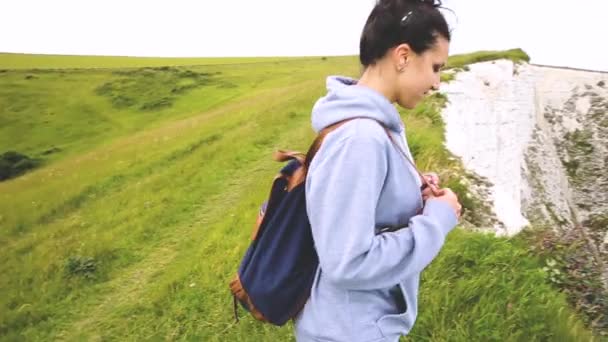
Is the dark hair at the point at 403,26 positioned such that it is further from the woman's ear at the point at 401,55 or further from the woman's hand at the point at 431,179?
the woman's hand at the point at 431,179

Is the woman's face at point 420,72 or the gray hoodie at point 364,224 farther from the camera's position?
the woman's face at point 420,72

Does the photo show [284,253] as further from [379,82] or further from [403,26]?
[403,26]

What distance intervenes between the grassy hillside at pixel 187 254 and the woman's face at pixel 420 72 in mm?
2861

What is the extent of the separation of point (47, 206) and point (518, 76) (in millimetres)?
15261

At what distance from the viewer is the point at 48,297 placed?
285 inches

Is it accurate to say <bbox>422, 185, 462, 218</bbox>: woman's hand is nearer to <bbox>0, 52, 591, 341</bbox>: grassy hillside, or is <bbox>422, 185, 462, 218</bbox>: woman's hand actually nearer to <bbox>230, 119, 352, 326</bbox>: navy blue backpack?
<bbox>230, 119, 352, 326</bbox>: navy blue backpack

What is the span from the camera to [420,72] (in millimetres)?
1987

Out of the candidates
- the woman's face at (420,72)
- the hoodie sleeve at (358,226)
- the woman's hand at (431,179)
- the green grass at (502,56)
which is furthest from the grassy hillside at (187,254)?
the green grass at (502,56)

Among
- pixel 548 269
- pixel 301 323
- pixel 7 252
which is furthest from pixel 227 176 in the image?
pixel 301 323

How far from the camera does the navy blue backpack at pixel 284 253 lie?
204 centimetres

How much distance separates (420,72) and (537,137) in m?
12.8

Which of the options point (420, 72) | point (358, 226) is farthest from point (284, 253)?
point (420, 72)

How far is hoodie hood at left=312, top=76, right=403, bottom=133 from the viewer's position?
1.84 metres

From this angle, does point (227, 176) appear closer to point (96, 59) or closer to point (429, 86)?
point (429, 86)
